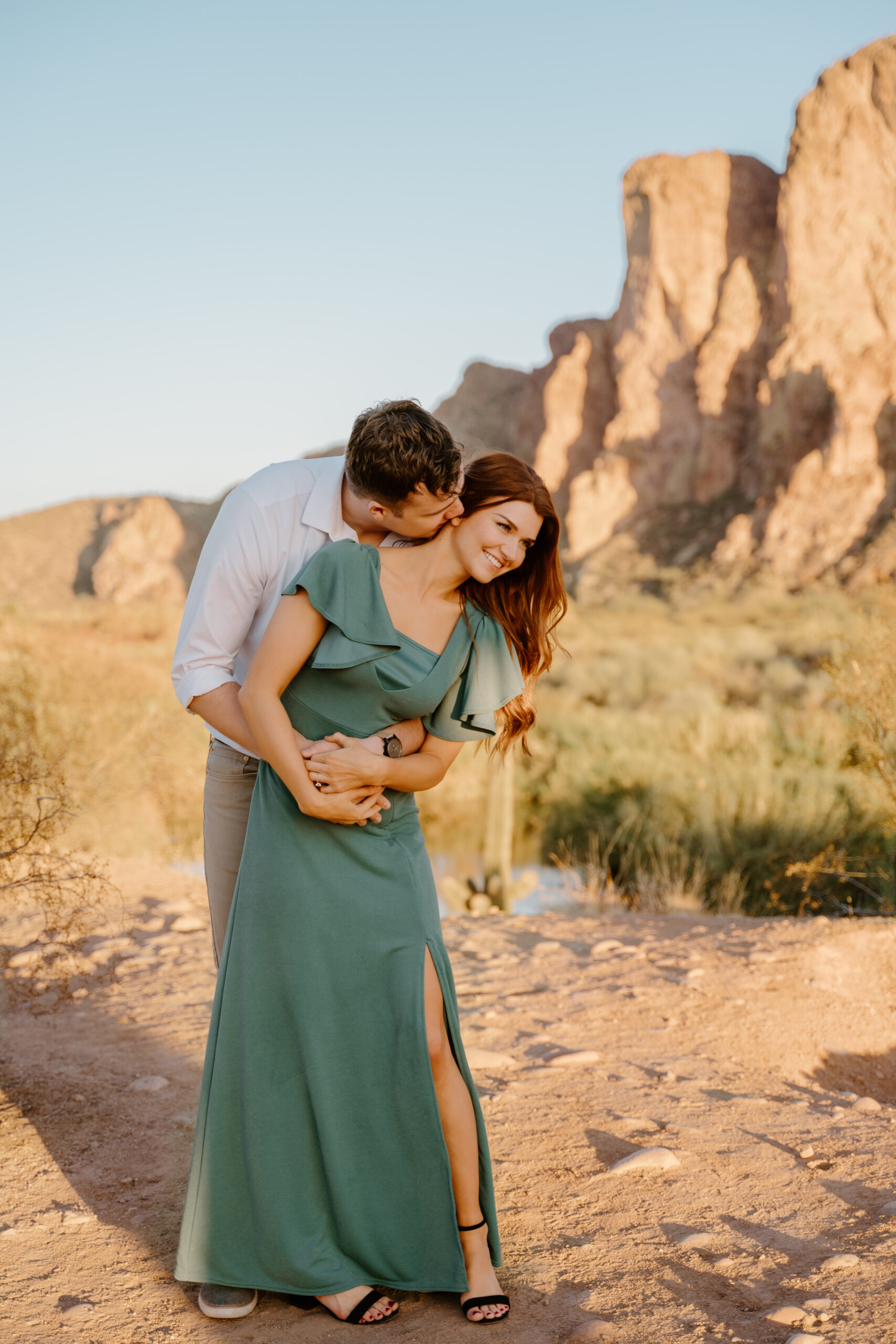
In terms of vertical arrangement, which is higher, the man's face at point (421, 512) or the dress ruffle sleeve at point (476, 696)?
the man's face at point (421, 512)

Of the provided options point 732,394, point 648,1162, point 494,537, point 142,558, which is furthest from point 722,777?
point 142,558

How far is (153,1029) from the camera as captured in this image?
4.39 metres

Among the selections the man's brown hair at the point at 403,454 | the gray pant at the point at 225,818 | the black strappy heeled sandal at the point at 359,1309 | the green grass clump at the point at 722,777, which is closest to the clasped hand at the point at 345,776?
the gray pant at the point at 225,818

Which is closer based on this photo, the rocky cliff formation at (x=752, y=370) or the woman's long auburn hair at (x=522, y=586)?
the woman's long auburn hair at (x=522, y=586)

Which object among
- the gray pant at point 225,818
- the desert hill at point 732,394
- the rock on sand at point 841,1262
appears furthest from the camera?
the desert hill at point 732,394

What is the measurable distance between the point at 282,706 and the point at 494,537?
0.65 metres

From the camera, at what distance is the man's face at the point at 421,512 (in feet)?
7.73

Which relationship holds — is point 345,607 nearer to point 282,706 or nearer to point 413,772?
point 282,706

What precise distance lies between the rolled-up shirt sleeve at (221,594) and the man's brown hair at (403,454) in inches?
14.5

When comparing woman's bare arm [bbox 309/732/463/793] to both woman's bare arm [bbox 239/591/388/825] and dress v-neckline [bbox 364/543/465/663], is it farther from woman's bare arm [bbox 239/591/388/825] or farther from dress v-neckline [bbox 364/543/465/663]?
dress v-neckline [bbox 364/543/465/663]

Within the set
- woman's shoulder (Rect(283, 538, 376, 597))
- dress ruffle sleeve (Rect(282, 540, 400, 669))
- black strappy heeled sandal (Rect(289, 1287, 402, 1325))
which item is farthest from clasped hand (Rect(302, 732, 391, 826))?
black strappy heeled sandal (Rect(289, 1287, 402, 1325))

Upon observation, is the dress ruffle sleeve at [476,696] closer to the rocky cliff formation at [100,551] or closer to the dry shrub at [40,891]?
the dry shrub at [40,891]

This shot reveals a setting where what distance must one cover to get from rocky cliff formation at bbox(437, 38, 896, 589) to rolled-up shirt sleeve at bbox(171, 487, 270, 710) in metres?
30.5

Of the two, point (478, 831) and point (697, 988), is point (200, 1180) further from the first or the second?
point (478, 831)
